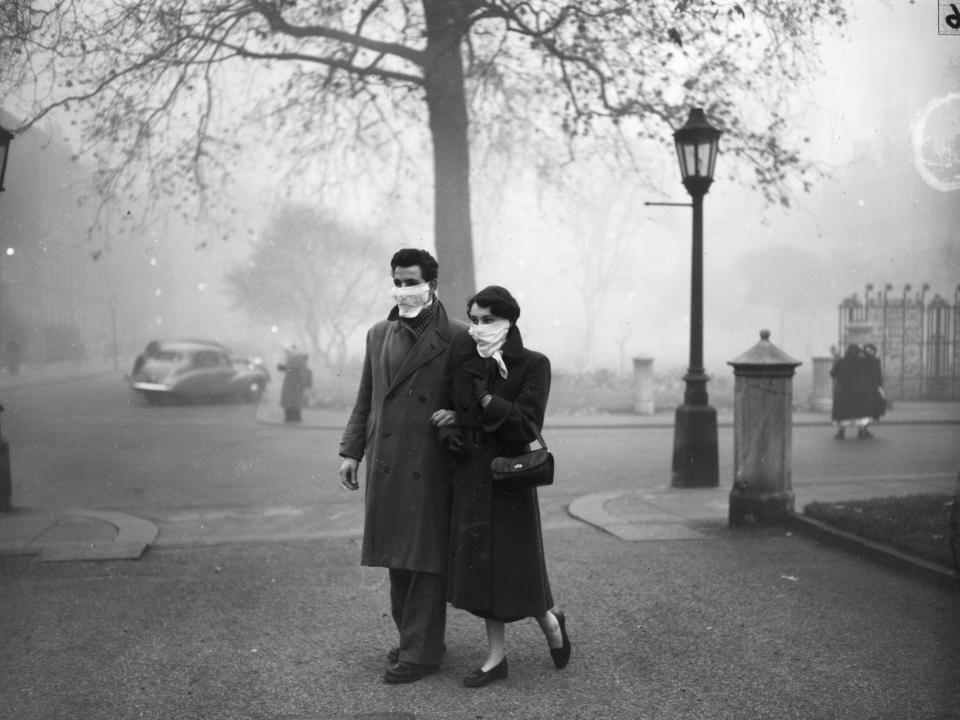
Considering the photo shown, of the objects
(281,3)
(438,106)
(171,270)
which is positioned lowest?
(171,270)

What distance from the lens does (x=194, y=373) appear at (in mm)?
20906

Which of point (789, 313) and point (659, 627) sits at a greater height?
point (789, 313)

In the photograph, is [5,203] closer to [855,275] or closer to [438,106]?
[438,106]

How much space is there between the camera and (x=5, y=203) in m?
8.35

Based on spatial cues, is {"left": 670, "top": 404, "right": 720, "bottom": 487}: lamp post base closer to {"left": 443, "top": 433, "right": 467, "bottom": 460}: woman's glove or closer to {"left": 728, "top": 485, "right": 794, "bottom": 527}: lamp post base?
{"left": 728, "top": 485, "right": 794, "bottom": 527}: lamp post base

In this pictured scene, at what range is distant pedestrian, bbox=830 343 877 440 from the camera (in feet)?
50.3

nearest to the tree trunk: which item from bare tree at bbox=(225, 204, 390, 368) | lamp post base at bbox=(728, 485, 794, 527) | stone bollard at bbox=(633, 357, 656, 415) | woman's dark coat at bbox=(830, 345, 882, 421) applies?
woman's dark coat at bbox=(830, 345, 882, 421)

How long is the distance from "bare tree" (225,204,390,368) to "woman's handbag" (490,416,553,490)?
57.5ft

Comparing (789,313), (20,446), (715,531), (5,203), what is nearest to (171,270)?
(20,446)

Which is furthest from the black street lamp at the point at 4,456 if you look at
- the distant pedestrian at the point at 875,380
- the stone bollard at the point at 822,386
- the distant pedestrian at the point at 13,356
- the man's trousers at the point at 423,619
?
the stone bollard at the point at 822,386

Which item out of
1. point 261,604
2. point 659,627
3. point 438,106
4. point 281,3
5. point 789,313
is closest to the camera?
point 659,627

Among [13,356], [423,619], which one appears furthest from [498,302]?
[13,356]

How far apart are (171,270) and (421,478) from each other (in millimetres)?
12399

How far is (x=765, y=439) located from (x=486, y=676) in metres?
4.19
